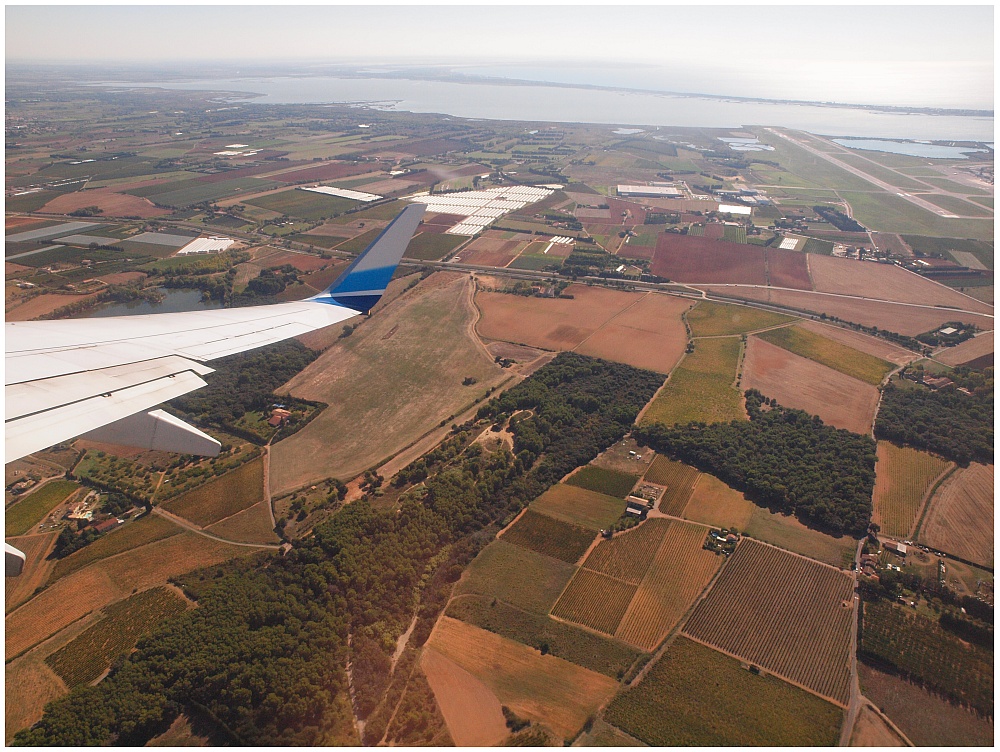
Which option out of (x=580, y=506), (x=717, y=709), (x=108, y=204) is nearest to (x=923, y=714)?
(x=717, y=709)

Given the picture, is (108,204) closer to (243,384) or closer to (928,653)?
(243,384)

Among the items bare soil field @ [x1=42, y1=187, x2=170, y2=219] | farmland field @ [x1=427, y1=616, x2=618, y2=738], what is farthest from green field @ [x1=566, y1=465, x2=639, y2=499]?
bare soil field @ [x1=42, y1=187, x2=170, y2=219]

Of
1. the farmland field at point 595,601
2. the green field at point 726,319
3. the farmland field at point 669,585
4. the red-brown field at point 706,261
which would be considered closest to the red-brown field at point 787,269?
the red-brown field at point 706,261

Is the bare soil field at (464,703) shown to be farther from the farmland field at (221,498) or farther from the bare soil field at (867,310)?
the bare soil field at (867,310)

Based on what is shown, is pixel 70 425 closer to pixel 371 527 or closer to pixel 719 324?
pixel 371 527

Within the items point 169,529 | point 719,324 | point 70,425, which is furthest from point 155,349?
point 719,324

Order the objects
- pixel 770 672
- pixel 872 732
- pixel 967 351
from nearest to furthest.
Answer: pixel 872 732 → pixel 770 672 → pixel 967 351

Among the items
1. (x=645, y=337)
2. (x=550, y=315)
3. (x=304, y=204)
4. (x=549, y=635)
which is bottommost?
(x=549, y=635)

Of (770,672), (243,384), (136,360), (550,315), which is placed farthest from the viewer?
(550,315)
